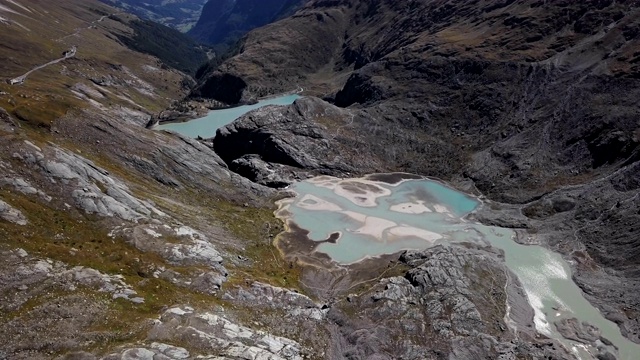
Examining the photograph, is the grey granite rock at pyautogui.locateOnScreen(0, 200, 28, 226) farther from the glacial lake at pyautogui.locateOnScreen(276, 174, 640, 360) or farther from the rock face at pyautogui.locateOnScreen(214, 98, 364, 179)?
the rock face at pyautogui.locateOnScreen(214, 98, 364, 179)

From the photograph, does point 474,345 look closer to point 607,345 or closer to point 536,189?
point 607,345

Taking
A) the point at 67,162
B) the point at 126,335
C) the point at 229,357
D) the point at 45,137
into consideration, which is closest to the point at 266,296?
the point at 229,357

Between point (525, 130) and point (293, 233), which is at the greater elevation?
point (525, 130)

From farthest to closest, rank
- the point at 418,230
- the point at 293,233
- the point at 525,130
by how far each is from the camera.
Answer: the point at 525,130 → the point at 418,230 → the point at 293,233

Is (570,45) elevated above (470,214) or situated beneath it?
elevated above

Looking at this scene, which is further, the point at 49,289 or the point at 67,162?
the point at 67,162

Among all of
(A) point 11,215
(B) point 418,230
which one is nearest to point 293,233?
(B) point 418,230

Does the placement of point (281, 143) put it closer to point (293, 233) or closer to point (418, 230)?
point (293, 233)
